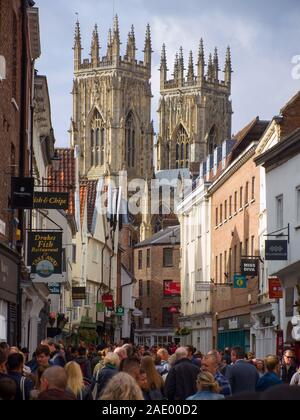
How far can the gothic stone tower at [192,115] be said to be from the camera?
181m

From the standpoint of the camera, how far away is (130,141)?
555 ft

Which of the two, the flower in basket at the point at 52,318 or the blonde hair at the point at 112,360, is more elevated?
the flower in basket at the point at 52,318

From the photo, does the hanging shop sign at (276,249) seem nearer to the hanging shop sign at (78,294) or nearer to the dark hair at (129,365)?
the dark hair at (129,365)

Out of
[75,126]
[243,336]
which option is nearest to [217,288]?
[243,336]

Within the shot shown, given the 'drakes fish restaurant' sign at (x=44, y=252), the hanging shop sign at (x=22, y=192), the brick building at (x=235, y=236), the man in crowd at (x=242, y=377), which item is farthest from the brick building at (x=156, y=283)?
the man in crowd at (x=242, y=377)

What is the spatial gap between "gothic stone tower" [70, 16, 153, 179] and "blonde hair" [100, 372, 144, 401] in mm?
156192

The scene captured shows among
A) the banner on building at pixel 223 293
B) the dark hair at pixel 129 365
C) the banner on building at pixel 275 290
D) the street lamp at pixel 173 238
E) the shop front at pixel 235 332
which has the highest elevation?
the street lamp at pixel 173 238

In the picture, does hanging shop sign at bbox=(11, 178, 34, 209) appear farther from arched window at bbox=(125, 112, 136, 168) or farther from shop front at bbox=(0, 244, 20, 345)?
arched window at bbox=(125, 112, 136, 168)

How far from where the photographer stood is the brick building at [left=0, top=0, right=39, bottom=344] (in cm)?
2452

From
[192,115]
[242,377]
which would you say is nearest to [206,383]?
[242,377]

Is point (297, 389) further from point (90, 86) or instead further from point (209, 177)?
point (90, 86)

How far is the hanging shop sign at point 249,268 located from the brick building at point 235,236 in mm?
2836

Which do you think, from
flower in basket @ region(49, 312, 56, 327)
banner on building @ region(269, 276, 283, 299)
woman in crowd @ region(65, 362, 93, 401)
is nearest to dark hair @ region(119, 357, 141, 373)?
woman in crowd @ region(65, 362, 93, 401)

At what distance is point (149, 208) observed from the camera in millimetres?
157500
